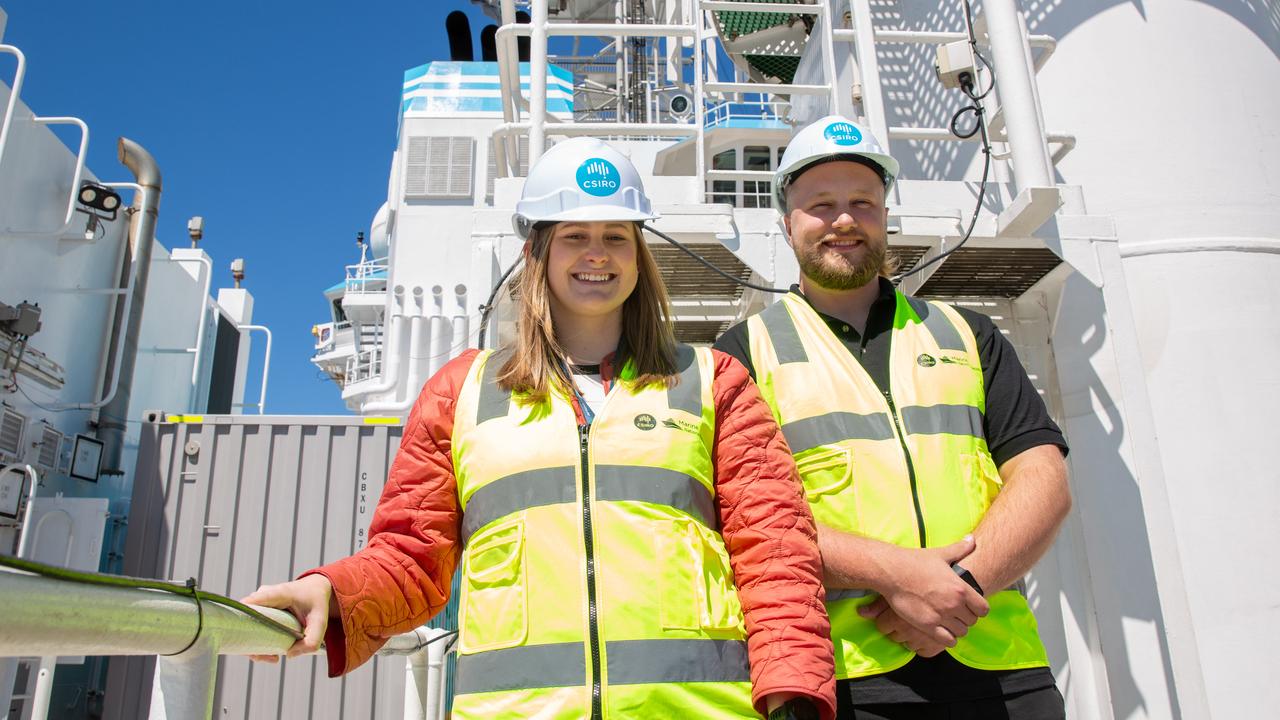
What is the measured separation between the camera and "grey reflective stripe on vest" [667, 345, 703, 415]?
6.11 feet

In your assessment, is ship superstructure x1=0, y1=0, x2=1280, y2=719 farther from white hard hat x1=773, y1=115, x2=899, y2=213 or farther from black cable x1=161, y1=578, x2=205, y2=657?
black cable x1=161, y1=578, x2=205, y2=657

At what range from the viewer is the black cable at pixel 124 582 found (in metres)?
0.80

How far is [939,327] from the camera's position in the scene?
8.03ft

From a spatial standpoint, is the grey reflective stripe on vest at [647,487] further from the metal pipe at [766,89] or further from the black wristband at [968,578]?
the metal pipe at [766,89]

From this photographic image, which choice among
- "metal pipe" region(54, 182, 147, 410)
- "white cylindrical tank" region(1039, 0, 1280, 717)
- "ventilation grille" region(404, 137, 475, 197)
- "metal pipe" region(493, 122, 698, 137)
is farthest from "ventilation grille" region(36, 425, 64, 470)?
"white cylindrical tank" region(1039, 0, 1280, 717)

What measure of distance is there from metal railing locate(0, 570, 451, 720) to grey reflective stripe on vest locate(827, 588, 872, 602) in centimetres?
130

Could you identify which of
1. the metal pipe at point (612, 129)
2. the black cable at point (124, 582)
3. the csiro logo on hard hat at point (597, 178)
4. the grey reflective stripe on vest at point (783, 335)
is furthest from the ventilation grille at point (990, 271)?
the black cable at point (124, 582)

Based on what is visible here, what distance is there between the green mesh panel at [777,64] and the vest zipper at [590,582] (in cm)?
1062

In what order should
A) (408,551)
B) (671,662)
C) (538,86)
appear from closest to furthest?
1. (671,662)
2. (408,551)
3. (538,86)

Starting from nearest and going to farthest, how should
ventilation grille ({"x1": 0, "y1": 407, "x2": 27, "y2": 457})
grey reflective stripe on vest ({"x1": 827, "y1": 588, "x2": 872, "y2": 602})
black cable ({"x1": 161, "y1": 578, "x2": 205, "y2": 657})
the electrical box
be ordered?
1. black cable ({"x1": 161, "y1": 578, "x2": 205, "y2": 657})
2. grey reflective stripe on vest ({"x1": 827, "y1": 588, "x2": 872, "y2": 602})
3. the electrical box
4. ventilation grille ({"x1": 0, "y1": 407, "x2": 27, "y2": 457})

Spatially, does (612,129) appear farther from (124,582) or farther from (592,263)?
(124,582)

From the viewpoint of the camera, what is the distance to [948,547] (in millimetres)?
1975

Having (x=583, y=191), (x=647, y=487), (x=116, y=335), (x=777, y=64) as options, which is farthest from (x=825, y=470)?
(x=777, y=64)

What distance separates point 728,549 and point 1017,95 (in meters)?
3.78
